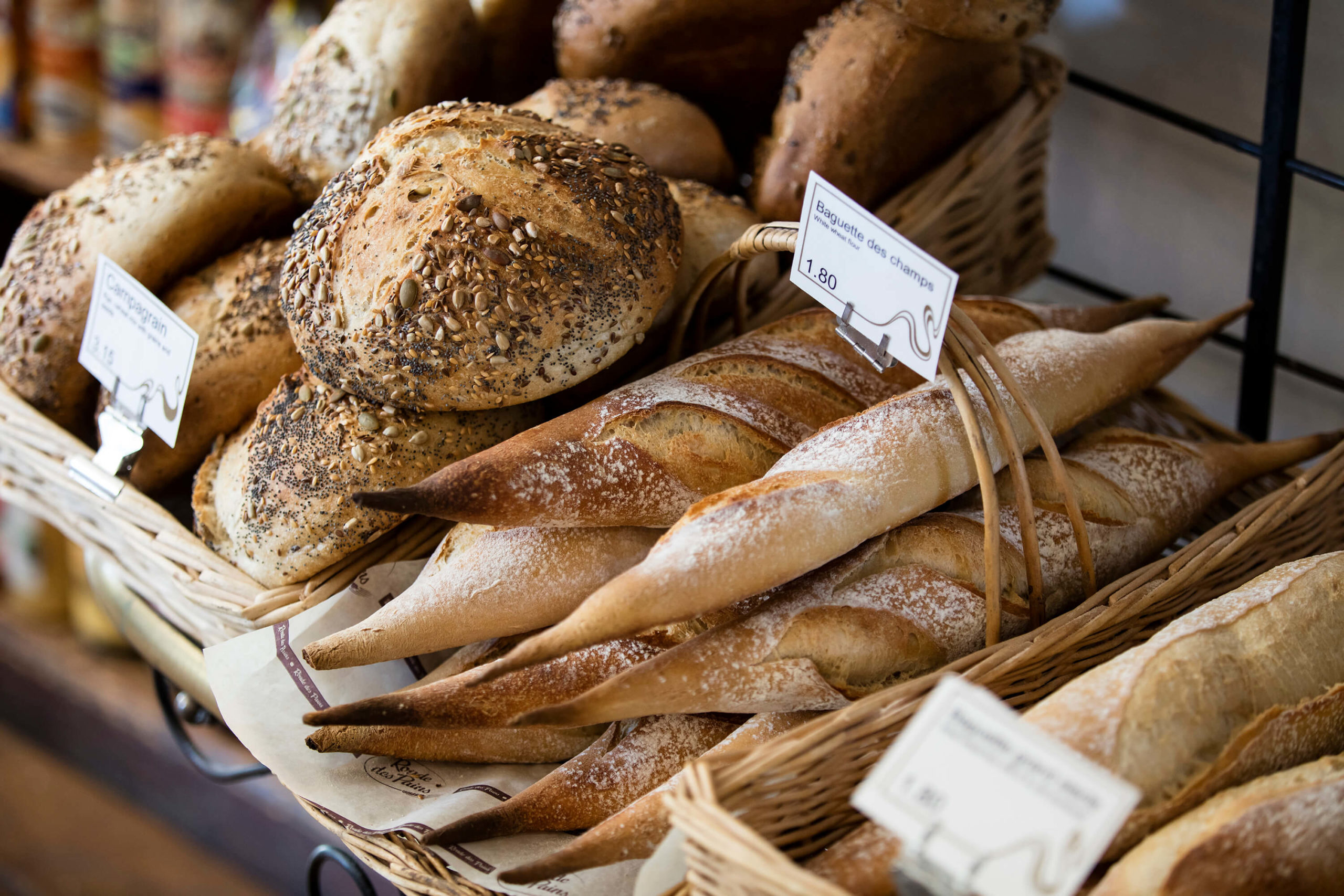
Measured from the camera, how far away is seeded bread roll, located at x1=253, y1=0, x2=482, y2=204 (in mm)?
1494

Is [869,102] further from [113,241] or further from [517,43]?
[113,241]

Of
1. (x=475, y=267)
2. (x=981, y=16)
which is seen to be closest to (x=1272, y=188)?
(x=981, y=16)

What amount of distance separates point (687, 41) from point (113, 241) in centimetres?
82

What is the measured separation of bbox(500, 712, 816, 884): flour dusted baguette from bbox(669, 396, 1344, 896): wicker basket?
0.07 metres

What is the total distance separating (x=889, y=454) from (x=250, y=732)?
0.70 meters

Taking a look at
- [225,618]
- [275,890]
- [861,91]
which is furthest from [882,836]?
[275,890]

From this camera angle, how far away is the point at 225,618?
51.3 inches

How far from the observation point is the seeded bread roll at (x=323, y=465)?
47.8 inches

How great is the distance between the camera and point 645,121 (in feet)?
4.87

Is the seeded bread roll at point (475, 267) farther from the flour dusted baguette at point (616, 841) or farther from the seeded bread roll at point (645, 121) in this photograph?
the flour dusted baguette at point (616, 841)

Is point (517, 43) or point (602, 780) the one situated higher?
point (517, 43)

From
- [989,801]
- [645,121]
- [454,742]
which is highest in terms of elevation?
[645,121]

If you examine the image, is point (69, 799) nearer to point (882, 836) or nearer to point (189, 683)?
point (189, 683)

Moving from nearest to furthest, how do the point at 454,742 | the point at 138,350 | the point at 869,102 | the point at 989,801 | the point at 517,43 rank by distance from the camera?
the point at 989,801
the point at 454,742
the point at 138,350
the point at 869,102
the point at 517,43
